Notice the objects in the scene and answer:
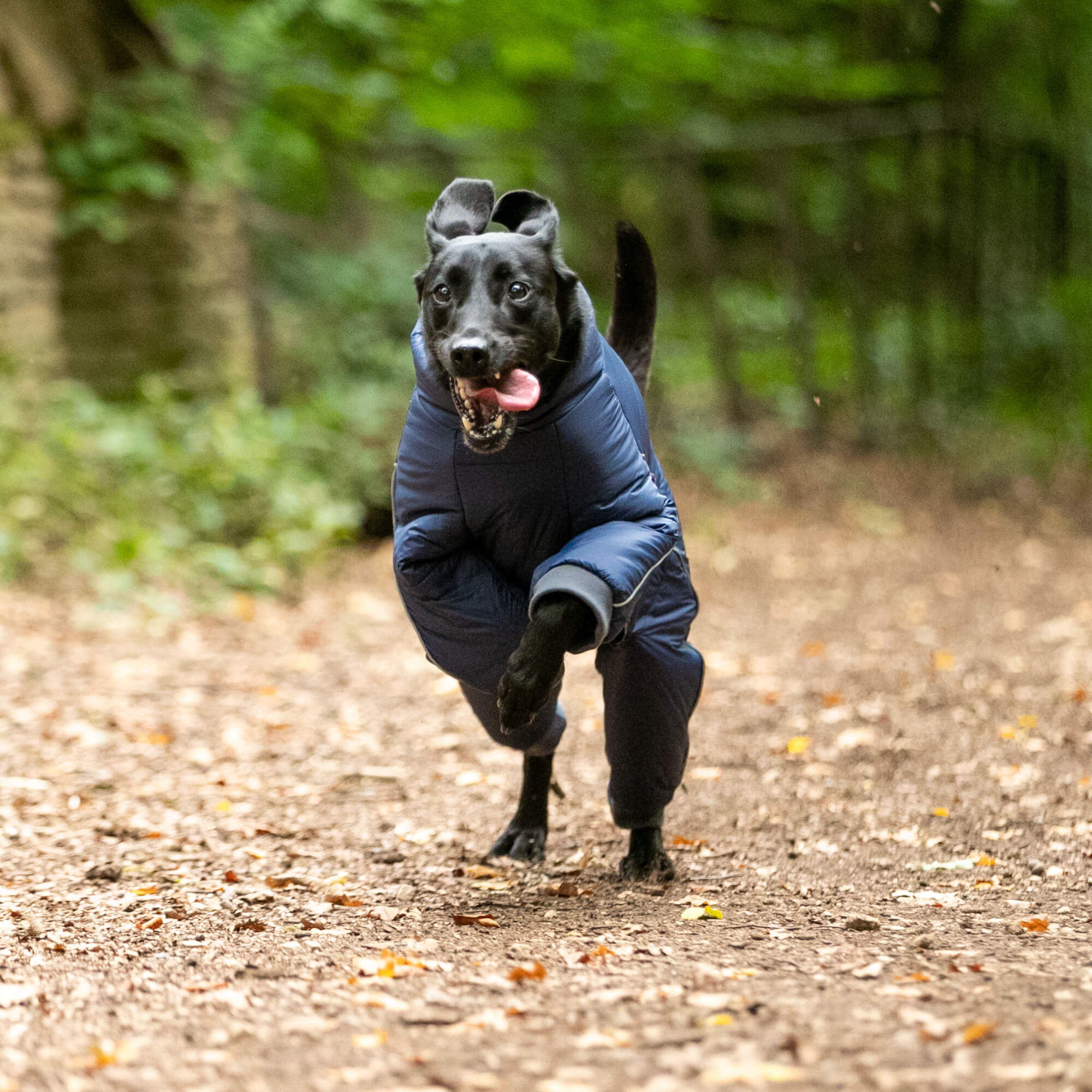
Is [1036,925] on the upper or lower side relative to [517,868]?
upper

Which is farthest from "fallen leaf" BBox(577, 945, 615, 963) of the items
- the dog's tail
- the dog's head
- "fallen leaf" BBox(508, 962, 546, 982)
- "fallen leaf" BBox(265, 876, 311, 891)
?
the dog's tail

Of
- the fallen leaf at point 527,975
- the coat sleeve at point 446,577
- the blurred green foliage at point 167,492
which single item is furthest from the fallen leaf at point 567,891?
the blurred green foliage at point 167,492

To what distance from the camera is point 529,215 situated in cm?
357

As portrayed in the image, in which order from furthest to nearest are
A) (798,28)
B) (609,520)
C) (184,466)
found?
(798,28), (184,466), (609,520)

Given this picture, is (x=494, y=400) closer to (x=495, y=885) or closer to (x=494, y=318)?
(x=494, y=318)

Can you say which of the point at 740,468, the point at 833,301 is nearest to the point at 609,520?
the point at 740,468

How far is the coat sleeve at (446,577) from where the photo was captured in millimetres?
3480

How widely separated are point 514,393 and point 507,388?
2 cm

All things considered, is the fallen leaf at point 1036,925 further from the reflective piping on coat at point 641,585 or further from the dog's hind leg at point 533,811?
the dog's hind leg at point 533,811

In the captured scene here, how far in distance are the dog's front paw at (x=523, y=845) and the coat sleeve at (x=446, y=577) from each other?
822 millimetres

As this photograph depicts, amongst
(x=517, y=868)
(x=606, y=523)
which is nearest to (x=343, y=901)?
(x=517, y=868)

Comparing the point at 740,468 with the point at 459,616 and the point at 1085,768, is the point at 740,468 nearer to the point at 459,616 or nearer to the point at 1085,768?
the point at 1085,768

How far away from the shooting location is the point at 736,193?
61.5 feet

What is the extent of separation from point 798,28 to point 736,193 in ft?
8.46
